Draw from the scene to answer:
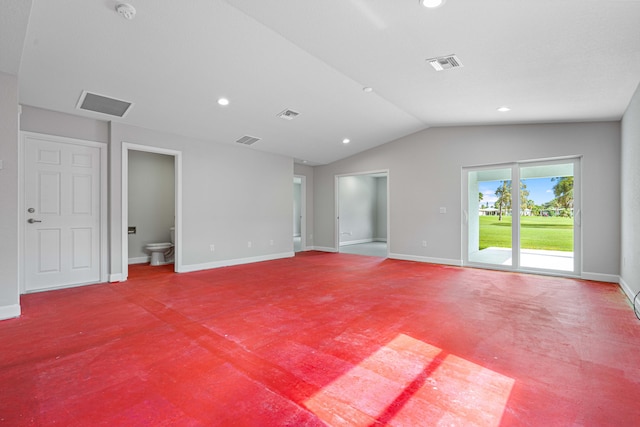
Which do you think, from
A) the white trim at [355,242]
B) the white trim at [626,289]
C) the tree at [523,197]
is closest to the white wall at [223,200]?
the white trim at [355,242]

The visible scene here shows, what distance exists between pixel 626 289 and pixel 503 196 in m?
2.28

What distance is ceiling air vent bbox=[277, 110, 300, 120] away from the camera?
5053 millimetres

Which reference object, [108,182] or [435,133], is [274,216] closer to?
[108,182]

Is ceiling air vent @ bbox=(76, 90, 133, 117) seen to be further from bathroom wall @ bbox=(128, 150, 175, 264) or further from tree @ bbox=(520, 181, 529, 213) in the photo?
tree @ bbox=(520, 181, 529, 213)

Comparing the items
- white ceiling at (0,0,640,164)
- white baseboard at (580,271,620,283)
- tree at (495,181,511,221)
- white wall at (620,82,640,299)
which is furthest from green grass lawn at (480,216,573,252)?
white ceiling at (0,0,640,164)

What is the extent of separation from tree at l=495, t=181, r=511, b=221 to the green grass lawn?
19cm

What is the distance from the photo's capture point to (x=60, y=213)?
4.34 metres

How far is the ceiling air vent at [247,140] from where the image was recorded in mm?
6023

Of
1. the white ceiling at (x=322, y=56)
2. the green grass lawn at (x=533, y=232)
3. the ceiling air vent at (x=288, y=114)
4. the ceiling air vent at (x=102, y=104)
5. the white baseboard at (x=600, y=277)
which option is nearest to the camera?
the white ceiling at (x=322, y=56)

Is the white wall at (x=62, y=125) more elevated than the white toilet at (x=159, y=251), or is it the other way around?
the white wall at (x=62, y=125)

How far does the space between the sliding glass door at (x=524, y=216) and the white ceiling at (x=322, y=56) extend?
106 cm

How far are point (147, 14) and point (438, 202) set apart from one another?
5.71 meters

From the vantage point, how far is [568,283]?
466 centimetres

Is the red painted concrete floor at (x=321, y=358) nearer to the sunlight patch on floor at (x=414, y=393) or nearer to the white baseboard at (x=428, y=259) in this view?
the sunlight patch on floor at (x=414, y=393)
